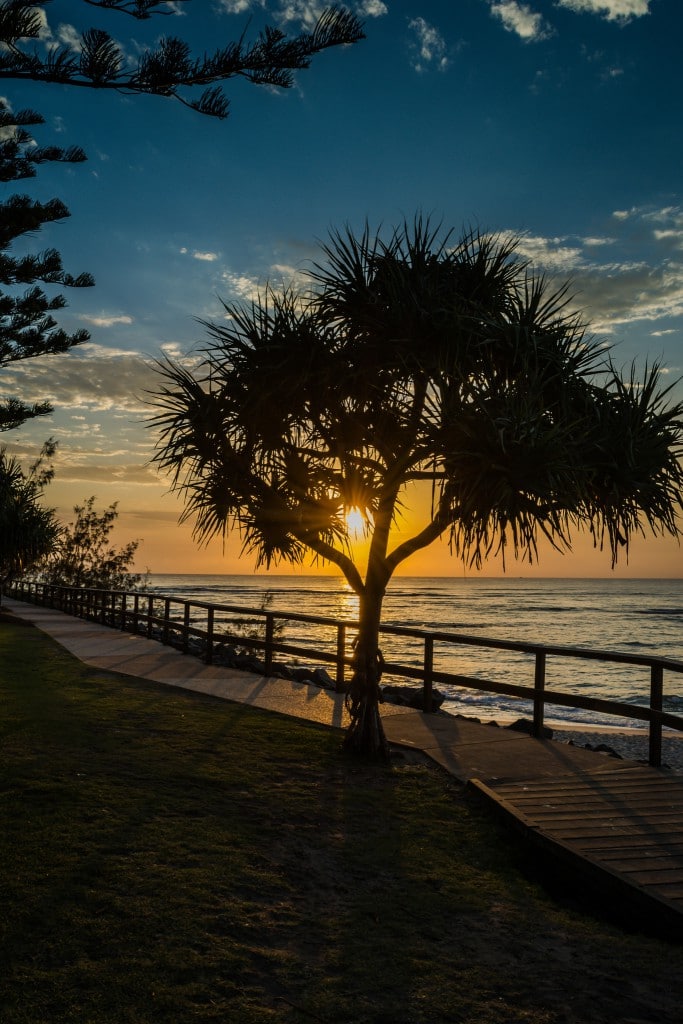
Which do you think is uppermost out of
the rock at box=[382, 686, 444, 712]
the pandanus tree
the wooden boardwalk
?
the pandanus tree

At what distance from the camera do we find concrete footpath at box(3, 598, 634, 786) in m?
7.89

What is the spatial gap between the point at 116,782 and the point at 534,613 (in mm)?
68341

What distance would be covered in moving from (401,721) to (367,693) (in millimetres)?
2052

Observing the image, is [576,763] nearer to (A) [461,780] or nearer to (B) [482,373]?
(A) [461,780]

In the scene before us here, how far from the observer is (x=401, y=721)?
10234 mm

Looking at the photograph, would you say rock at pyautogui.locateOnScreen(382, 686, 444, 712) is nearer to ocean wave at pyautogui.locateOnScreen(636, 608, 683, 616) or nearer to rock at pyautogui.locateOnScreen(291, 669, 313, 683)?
rock at pyautogui.locateOnScreen(291, 669, 313, 683)

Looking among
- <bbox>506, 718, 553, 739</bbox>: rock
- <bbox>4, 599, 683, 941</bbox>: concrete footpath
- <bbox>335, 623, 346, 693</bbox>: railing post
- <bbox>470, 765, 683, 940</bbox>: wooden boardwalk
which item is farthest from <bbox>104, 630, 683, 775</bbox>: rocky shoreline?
<bbox>470, 765, 683, 940</bbox>: wooden boardwalk

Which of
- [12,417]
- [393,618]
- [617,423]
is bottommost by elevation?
[393,618]

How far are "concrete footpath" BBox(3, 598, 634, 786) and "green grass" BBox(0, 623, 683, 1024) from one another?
2.43 ft

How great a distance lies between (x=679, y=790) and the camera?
682 centimetres

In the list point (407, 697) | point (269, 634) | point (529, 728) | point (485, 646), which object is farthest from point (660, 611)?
point (485, 646)

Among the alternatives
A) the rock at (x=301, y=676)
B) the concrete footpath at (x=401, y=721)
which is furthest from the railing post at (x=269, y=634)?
the rock at (x=301, y=676)

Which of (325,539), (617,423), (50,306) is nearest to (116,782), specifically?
(325,539)

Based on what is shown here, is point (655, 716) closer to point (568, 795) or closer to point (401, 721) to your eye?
point (568, 795)
